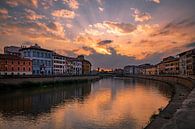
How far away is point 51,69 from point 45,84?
29.4 meters

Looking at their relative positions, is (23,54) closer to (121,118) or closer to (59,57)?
(59,57)

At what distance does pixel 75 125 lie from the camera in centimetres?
1894

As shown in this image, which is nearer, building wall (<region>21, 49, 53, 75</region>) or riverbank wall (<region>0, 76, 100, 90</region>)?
riverbank wall (<region>0, 76, 100, 90</region>)

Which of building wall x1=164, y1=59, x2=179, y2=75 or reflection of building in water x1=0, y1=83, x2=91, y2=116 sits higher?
building wall x1=164, y1=59, x2=179, y2=75

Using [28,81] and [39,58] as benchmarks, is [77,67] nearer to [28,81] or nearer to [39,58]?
[39,58]

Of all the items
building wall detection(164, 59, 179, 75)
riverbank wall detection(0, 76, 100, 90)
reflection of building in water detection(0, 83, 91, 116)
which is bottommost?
reflection of building in water detection(0, 83, 91, 116)

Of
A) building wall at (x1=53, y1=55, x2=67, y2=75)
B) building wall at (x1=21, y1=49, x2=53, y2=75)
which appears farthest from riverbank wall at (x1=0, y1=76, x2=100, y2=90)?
building wall at (x1=53, y1=55, x2=67, y2=75)

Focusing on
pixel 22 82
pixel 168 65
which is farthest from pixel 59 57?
pixel 168 65

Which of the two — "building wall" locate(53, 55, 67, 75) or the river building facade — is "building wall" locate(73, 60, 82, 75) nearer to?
"building wall" locate(53, 55, 67, 75)

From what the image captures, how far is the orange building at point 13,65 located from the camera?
60.1 metres

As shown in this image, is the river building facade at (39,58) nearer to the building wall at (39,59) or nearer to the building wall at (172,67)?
the building wall at (39,59)

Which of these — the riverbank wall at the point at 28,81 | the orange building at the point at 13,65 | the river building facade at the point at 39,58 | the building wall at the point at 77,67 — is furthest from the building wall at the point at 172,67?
the orange building at the point at 13,65

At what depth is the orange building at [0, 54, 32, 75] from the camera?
60.1 meters

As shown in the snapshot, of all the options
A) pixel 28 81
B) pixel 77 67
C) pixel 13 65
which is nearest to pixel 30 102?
pixel 28 81
